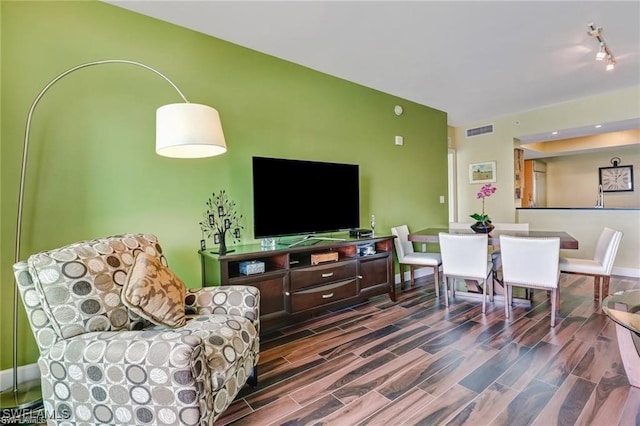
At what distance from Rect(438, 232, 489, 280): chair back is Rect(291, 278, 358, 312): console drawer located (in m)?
1.06

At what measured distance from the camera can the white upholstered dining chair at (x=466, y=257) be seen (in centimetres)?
317

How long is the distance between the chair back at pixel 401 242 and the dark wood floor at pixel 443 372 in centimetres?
91

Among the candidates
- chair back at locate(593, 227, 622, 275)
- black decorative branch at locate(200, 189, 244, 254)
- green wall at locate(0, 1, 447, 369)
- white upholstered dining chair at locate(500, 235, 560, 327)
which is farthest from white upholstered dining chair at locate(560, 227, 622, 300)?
black decorative branch at locate(200, 189, 244, 254)

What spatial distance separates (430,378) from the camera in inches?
80.0

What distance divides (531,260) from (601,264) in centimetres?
100

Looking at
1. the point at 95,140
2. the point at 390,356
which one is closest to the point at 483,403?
the point at 390,356

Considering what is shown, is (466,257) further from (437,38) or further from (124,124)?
(124,124)

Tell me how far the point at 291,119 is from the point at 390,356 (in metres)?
2.45

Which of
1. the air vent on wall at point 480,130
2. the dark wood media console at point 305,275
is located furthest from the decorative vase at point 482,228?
the air vent on wall at point 480,130

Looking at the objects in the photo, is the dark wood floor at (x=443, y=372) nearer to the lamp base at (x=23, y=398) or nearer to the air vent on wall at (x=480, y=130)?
the lamp base at (x=23, y=398)

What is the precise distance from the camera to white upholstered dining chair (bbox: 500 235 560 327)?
279 cm

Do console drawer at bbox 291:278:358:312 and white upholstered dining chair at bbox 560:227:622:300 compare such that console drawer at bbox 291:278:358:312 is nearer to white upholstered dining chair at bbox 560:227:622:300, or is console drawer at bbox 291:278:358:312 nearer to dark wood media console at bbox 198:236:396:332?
dark wood media console at bbox 198:236:396:332

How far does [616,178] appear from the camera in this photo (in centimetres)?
700

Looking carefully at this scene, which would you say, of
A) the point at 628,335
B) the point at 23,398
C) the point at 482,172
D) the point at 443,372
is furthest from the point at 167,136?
the point at 482,172
